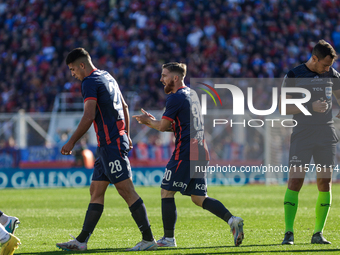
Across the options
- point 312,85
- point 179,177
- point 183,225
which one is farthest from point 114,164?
point 183,225

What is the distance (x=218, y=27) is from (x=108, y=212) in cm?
1649

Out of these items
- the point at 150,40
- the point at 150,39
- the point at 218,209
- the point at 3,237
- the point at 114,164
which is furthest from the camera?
the point at 150,39

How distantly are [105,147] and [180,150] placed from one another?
0.90 meters

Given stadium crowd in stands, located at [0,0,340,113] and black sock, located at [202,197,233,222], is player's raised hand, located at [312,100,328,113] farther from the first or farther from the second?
stadium crowd in stands, located at [0,0,340,113]

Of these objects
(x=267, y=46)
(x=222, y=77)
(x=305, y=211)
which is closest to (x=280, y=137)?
(x=222, y=77)

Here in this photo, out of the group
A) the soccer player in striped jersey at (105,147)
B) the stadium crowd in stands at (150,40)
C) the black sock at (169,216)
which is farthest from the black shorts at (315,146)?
the stadium crowd in stands at (150,40)

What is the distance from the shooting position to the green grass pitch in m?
5.74

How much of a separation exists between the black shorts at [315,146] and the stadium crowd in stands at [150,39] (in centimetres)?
1528

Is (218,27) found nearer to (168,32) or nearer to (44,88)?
(168,32)

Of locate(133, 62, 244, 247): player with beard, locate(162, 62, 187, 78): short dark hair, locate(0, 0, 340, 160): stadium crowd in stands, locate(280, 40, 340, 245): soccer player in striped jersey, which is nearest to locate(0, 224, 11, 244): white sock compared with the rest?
locate(133, 62, 244, 247): player with beard

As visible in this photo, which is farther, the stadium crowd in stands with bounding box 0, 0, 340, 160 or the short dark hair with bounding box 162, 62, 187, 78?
the stadium crowd in stands with bounding box 0, 0, 340, 160

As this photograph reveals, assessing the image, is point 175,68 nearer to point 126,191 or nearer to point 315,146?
point 126,191

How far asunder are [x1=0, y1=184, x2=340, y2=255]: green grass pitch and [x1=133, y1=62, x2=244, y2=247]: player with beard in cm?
40

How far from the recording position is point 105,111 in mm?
5711
